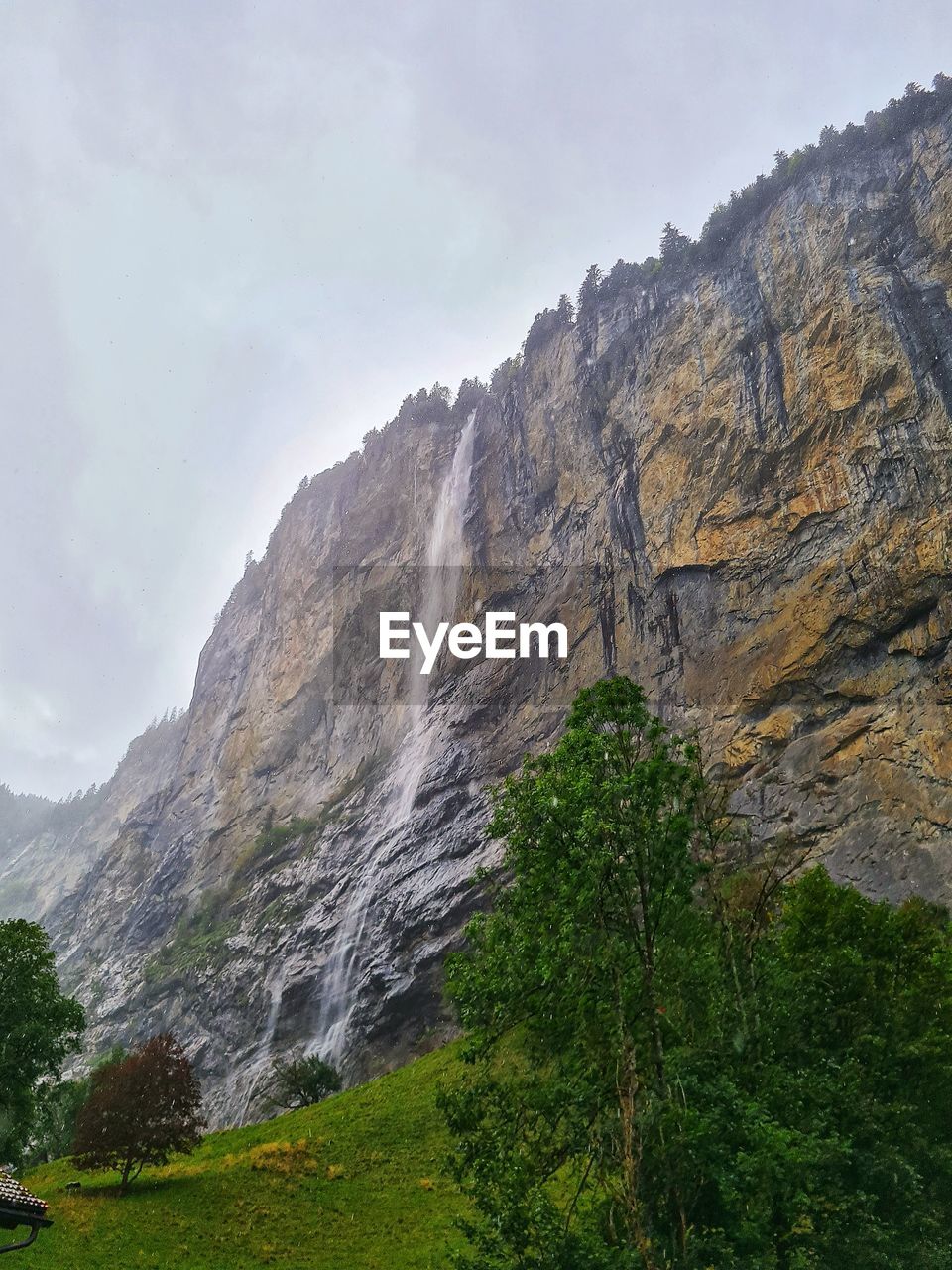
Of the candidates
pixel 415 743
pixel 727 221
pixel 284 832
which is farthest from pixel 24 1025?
pixel 727 221

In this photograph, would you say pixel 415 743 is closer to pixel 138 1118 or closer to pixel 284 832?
pixel 284 832

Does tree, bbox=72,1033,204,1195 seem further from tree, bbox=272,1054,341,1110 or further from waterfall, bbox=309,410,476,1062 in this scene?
waterfall, bbox=309,410,476,1062

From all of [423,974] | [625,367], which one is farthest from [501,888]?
[625,367]

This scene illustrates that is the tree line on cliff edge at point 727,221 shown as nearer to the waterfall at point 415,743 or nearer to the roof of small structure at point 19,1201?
the waterfall at point 415,743

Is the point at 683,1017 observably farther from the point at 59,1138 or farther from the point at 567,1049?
the point at 59,1138

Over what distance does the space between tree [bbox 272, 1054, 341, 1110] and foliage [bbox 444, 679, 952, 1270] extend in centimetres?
3333

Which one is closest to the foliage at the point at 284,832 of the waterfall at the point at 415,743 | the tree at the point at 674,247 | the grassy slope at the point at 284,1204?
the waterfall at the point at 415,743

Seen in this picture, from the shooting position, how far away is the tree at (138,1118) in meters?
25.9

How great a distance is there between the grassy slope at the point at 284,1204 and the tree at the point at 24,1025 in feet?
9.50

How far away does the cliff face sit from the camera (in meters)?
41.2

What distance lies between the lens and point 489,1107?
11.4 meters

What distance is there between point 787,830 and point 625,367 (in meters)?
39.1

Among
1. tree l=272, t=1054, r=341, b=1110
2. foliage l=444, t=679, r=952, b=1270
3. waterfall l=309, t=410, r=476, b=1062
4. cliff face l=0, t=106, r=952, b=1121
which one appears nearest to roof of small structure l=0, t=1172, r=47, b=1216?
foliage l=444, t=679, r=952, b=1270

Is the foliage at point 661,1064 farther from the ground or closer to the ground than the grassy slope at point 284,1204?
farther from the ground
